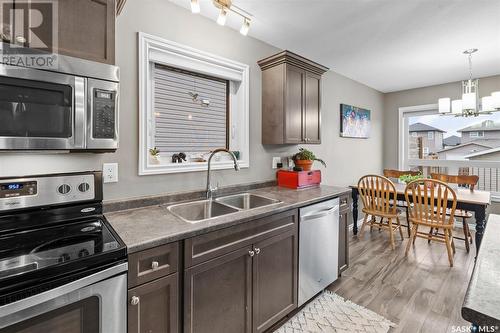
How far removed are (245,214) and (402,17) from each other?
7.14ft

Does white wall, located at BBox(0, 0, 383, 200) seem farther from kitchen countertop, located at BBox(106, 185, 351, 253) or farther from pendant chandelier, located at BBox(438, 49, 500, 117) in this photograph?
pendant chandelier, located at BBox(438, 49, 500, 117)

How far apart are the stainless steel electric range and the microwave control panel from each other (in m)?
0.29

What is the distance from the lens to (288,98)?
7.86ft

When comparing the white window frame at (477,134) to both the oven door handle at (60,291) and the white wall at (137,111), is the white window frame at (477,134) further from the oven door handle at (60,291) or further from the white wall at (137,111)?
the oven door handle at (60,291)

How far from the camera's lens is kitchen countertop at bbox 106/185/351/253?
3.77 feet

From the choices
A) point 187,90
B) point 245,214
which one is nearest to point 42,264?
point 245,214

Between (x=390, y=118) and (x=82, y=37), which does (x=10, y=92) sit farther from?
(x=390, y=118)

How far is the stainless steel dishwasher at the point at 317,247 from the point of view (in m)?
1.95

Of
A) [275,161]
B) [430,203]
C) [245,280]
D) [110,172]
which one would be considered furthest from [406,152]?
[110,172]

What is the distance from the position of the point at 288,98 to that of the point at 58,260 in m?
2.09

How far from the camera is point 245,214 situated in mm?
1546

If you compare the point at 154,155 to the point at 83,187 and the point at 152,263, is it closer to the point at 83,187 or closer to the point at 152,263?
the point at 83,187

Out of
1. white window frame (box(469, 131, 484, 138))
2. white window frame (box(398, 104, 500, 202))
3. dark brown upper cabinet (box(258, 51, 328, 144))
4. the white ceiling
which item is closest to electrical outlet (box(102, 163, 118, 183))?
the white ceiling

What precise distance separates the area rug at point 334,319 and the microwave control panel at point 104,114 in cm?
174
